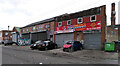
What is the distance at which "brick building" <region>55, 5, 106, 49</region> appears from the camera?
17125mm

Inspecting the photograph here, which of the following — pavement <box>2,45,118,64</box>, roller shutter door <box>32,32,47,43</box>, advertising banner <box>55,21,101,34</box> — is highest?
advertising banner <box>55,21,101,34</box>

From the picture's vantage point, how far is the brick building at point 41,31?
26498 millimetres

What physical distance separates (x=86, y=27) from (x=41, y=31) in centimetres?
1462

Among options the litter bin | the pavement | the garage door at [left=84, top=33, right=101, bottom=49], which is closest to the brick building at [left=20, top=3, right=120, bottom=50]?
the garage door at [left=84, top=33, right=101, bottom=49]

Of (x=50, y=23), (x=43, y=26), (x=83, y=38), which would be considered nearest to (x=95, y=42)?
(x=83, y=38)

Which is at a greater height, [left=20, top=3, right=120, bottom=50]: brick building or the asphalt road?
[left=20, top=3, right=120, bottom=50]: brick building

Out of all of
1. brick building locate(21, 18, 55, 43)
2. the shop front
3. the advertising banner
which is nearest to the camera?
the shop front

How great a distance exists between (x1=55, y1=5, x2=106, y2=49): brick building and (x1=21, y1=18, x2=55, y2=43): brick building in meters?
2.85

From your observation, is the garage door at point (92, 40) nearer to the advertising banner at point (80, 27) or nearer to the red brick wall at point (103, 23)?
the red brick wall at point (103, 23)

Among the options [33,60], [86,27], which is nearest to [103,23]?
[86,27]

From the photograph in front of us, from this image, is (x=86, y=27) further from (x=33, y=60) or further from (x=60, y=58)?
(x=33, y=60)

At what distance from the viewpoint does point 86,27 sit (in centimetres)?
1892

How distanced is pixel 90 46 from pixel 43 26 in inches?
603

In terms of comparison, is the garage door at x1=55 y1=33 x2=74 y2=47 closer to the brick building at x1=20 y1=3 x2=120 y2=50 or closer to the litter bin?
the brick building at x1=20 y1=3 x2=120 y2=50
